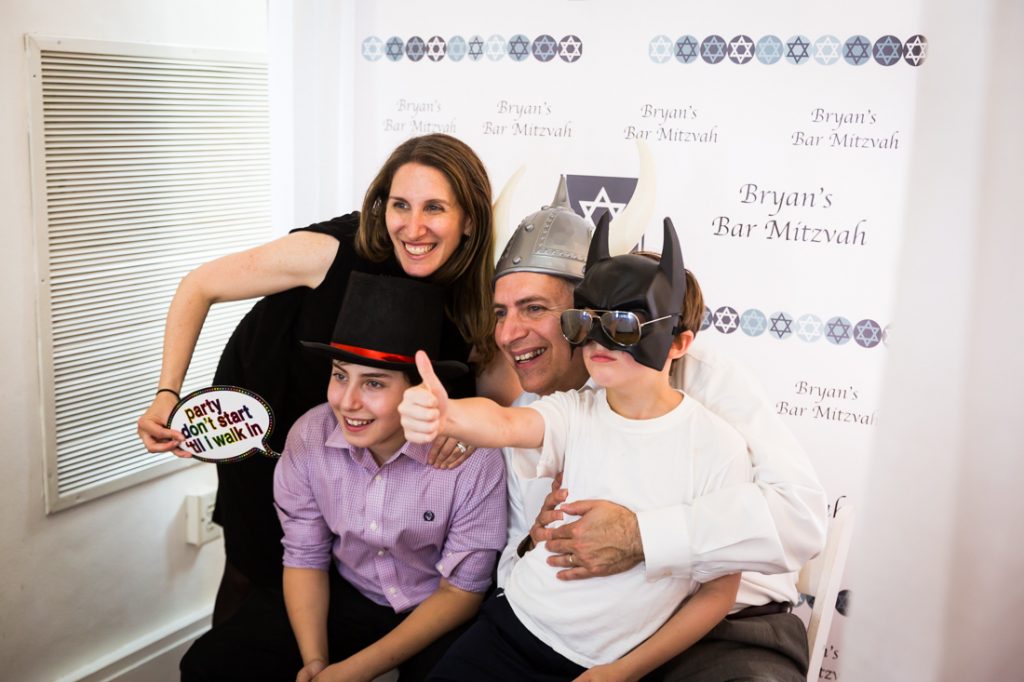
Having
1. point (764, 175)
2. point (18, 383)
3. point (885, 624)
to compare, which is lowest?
point (885, 624)

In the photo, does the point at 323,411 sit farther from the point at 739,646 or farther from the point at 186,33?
the point at 186,33

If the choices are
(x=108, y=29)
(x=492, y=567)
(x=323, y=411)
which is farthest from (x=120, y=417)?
(x=492, y=567)

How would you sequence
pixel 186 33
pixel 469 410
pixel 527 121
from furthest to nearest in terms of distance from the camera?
pixel 186 33, pixel 527 121, pixel 469 410

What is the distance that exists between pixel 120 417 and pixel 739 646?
1818mm

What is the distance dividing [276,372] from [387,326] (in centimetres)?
49

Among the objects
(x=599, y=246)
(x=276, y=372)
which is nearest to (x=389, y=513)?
(x=276, y=372)

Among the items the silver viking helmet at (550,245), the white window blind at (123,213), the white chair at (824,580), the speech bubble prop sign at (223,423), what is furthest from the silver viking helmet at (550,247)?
the white window blind at (123,213)

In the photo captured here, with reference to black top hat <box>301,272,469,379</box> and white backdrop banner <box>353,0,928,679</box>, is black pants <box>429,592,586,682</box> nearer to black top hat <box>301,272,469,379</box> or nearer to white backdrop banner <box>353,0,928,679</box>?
black top hat <box>301,272,469,379</box>

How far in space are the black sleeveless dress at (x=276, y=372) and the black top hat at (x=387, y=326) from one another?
0.14 m

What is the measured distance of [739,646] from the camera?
6.01ft

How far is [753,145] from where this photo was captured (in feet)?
6.64

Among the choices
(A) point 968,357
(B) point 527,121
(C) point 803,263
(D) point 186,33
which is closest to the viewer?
(A) point 968,357

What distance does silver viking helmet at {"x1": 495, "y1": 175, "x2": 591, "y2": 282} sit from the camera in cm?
191

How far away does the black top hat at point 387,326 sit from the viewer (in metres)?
1.89
